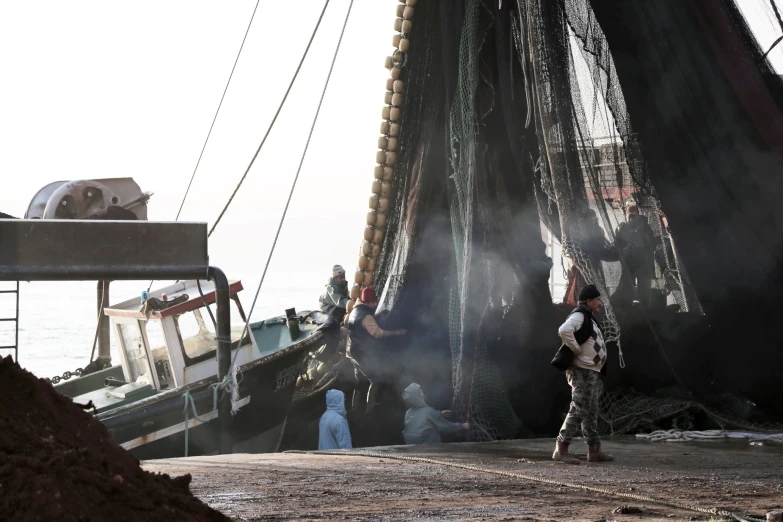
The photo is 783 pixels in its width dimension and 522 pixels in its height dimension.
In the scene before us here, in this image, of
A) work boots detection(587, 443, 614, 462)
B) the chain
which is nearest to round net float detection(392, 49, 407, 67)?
work boots detection(587, 443, 614, 462)

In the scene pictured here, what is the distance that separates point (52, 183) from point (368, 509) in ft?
15.5

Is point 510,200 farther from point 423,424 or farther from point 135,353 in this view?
point 135,353

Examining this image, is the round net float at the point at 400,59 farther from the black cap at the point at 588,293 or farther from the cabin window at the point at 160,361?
the cabin window at the point at 160,361

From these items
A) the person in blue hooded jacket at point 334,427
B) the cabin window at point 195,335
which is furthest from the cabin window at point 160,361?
the person in blue hooded jacket at point 334,427

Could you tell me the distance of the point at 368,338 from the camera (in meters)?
9.55

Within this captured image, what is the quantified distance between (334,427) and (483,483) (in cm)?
340

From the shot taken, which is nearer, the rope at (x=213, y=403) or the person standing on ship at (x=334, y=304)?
the rope at (x=213, y=403)

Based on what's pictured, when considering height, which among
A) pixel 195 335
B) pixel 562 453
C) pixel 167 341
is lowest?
pixel 562 453

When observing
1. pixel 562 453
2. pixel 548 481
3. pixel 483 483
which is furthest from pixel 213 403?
pixel 548 481

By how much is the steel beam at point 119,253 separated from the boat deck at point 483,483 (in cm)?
152

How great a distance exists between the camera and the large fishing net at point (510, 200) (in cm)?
855

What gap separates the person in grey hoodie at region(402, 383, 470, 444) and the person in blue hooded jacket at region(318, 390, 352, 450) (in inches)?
24.9

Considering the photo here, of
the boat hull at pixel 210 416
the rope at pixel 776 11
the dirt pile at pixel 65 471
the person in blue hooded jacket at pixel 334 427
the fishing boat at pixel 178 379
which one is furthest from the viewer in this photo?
the fishing boat at pixel 178 379

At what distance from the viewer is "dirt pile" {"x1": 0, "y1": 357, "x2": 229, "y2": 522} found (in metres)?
2.99
